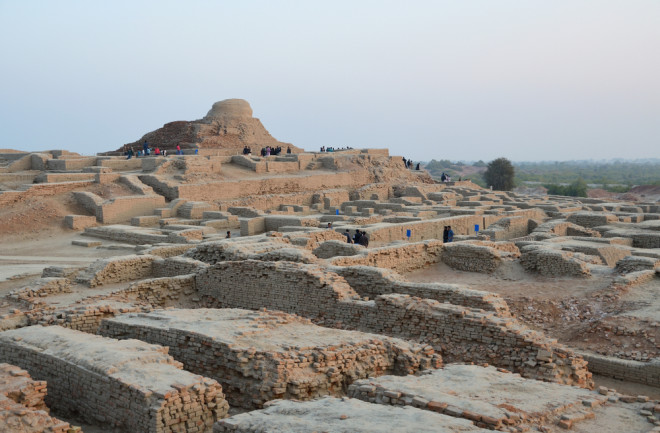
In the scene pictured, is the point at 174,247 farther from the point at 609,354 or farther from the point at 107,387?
the point at 609,354

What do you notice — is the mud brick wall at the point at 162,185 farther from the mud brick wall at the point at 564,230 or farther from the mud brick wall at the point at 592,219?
the mud brick wall at the point at 592,219

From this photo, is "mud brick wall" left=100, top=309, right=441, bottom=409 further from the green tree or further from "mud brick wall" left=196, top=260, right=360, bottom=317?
the green tree

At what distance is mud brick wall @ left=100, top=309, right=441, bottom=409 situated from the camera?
6379mm

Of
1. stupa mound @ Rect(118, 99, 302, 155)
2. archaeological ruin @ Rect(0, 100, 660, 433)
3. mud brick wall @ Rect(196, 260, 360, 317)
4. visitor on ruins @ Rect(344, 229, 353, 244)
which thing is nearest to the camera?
archaeological ruin @ Rect(0, 100, 660, 433)

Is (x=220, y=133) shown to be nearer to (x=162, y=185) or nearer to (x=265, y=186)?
(x=265, y=186)

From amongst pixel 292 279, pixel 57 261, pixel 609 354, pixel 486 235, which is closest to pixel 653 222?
pixel 486 235

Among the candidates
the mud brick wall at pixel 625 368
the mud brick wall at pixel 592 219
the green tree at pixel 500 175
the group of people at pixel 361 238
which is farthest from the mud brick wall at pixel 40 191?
the green tree at pixel 500 175

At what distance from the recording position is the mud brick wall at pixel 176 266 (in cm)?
1108

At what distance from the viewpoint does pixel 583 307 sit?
31.8ft

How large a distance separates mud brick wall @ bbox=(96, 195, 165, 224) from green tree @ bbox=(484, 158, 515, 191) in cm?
3737

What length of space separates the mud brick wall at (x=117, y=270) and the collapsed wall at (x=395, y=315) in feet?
5.21

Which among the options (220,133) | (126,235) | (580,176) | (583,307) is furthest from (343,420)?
(580,176)

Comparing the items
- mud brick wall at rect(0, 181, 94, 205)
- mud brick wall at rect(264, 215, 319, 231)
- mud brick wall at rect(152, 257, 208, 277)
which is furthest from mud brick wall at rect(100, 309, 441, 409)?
mud brick wall at rect(0, 181, 94, 205)

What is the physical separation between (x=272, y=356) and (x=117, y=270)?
18.8ft
